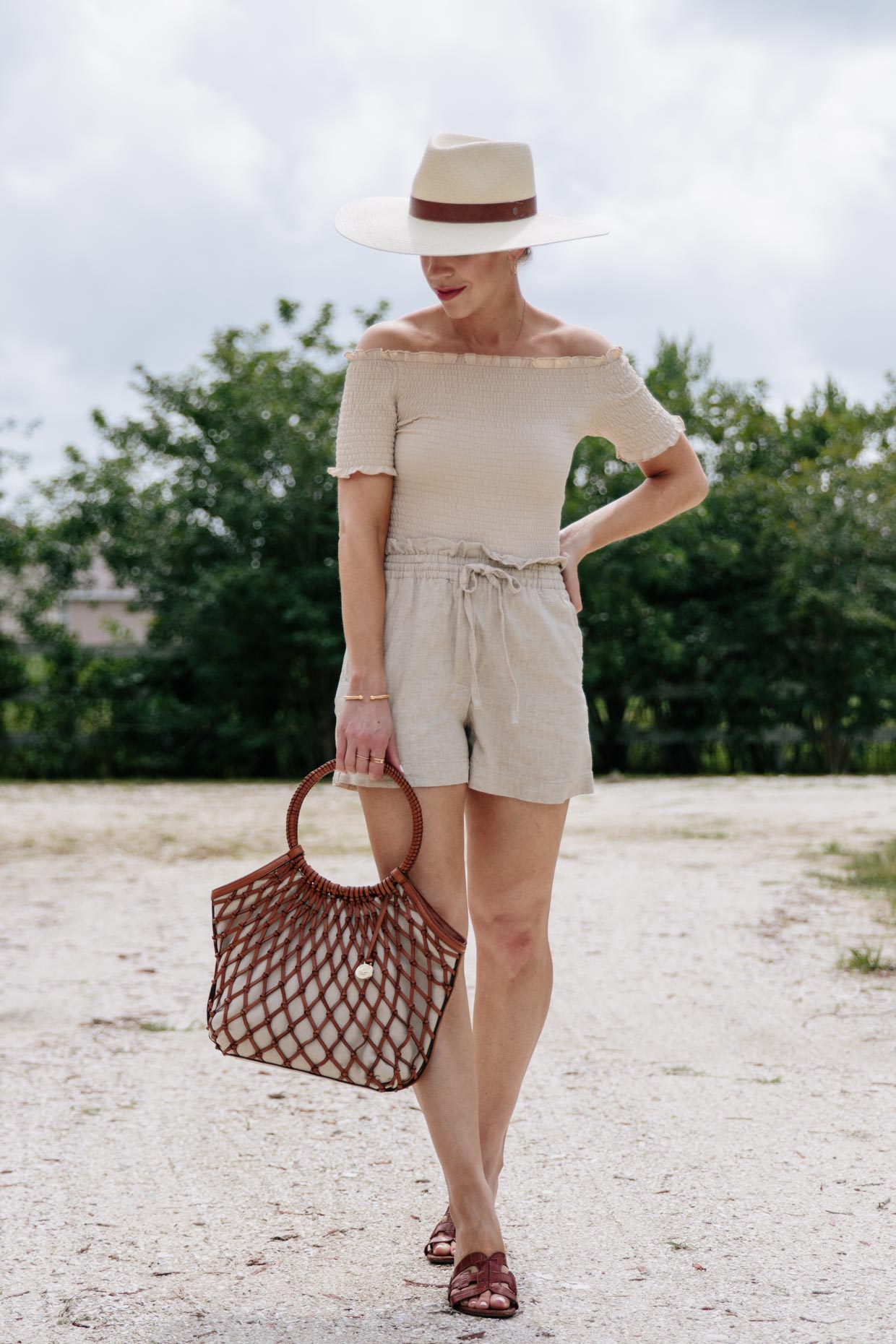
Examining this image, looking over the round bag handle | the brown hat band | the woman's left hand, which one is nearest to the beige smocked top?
the woman's left hand

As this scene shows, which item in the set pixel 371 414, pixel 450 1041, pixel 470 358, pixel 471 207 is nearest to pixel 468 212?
pixel 471 207

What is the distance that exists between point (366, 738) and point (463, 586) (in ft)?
1.02

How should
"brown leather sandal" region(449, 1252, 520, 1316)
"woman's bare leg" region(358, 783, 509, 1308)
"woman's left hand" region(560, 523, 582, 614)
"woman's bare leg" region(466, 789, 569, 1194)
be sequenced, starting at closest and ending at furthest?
"brown leather sandal" region(449, 1252, 520, 1316) → "woman's bare leg" region(358, 783, 509, 1308) → "woman's bare leg" region(466, 789, 569, 1194) → "woman's left hand" region(560, 523, 582, 614)

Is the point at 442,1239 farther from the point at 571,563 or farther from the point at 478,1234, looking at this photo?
the point at 571,563

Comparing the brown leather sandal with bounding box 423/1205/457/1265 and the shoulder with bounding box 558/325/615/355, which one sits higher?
the shoulder with bounding box 558/325/615/355

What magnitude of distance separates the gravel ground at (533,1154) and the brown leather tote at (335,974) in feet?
1.36

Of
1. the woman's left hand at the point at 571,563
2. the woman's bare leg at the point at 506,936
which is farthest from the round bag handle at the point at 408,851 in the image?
the woman's left hand at the point at 571,563

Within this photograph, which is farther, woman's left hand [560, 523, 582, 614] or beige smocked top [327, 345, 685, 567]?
woman's left hand [560, 523, 582, 614]

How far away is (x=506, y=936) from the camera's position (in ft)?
8.07

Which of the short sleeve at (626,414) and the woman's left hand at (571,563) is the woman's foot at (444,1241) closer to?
the woman's left hand at (571,563)

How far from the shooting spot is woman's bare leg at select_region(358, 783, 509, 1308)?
90.0 inches

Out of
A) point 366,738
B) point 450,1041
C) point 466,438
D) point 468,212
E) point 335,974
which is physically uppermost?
point 468,212

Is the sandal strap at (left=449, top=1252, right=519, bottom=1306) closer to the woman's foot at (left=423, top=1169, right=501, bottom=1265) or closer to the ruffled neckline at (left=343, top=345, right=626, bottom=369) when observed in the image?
the woman's foot at (left=423, top=1169, right=501, bottom=1265)

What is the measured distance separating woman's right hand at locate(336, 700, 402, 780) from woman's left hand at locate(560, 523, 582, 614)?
0.44 m
